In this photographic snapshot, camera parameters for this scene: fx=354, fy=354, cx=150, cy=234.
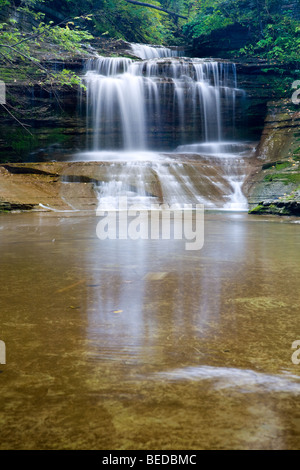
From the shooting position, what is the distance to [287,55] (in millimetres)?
19688

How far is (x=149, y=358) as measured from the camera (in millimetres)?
1510

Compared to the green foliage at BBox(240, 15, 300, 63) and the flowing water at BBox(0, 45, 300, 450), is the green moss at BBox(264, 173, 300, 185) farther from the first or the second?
the green foliage at BBox(240, 15, 300, 63)

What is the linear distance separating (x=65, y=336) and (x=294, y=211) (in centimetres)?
916

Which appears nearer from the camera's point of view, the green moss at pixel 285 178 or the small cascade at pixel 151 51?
the green moss at pixel 285 178

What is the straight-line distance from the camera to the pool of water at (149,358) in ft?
3.34

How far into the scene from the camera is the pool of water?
3.34ft

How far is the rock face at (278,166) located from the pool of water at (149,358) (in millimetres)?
7547

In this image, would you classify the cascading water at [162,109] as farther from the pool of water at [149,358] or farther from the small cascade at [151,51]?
the pool of water at [149,358]

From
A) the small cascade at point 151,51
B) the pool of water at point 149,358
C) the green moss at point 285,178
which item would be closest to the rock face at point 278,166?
the green moss at point 285,178

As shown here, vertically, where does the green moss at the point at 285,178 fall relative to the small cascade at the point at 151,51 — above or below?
below

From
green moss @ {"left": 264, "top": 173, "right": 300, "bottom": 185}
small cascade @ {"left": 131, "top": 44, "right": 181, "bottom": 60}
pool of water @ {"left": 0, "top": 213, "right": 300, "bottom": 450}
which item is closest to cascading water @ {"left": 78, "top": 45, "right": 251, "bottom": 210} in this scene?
green moss @ {"left": 264, "top": 173, "right": 300, "bottom": 185}

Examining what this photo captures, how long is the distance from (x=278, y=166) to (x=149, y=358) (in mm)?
14508

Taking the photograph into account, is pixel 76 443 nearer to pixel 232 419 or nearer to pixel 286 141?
pixel 232 419

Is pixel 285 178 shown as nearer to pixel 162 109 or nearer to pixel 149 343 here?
pixel 162 109
